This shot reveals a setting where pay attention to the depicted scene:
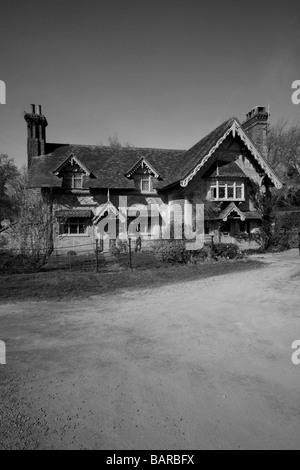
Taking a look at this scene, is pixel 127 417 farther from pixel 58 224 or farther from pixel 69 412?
pixel 58 224

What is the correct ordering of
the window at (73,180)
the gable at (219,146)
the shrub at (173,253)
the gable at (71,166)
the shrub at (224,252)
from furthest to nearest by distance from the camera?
the window at (73,180) < the gable at (71,166) < the gable at (219,146) < the shrub at (224,252) < the shrub at (173,253)

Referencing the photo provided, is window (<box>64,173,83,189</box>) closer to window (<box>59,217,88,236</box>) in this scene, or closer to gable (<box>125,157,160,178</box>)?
window (<box>59,217,88,236</box>)

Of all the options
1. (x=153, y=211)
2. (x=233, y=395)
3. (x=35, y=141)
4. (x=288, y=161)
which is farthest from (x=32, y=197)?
(x=288, y=161)

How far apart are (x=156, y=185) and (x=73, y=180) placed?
7455mm

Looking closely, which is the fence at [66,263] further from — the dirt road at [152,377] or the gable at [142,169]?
the gable at [142,169]

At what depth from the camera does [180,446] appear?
333cm

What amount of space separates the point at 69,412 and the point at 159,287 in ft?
25.1

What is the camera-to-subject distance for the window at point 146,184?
2589 centimetres

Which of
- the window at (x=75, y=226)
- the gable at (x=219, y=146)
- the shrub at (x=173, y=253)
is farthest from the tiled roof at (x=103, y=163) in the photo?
the shrub at (x=173, y=253)

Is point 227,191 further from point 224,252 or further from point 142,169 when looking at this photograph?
point 142,169

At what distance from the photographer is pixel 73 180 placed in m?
24.4

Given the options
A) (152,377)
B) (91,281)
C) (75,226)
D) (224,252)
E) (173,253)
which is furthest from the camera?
(75,226)

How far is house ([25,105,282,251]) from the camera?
2298 centimetres

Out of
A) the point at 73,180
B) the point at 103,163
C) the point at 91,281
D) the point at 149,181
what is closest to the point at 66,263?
the point at 91,281
